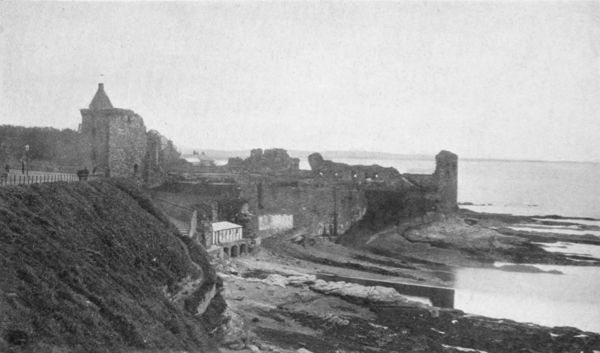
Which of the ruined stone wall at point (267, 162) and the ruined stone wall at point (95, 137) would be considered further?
the ruined stone wall at point (267, 162)

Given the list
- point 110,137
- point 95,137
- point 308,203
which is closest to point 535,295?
point 308,203

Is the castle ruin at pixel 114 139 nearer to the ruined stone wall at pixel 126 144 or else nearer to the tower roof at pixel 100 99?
the ruined stone wall at pixel 126 144

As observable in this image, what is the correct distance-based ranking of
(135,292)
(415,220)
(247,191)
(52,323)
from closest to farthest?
(52,323) → (135,292) → (247,191) → (415,220)

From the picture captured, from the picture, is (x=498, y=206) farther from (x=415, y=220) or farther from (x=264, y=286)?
(x=264, y=286)

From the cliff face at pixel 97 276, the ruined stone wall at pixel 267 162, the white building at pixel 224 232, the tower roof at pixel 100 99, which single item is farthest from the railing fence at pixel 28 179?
the ruined stone wall at pixel 267 162

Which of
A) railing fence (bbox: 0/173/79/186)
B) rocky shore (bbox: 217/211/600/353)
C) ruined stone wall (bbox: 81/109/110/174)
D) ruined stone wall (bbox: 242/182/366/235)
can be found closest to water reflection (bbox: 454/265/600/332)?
rocky shore (bbox: 217/211/600/353)

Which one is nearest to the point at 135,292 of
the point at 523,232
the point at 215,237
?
the point at 215,237

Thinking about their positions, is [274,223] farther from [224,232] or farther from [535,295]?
[535,295]
